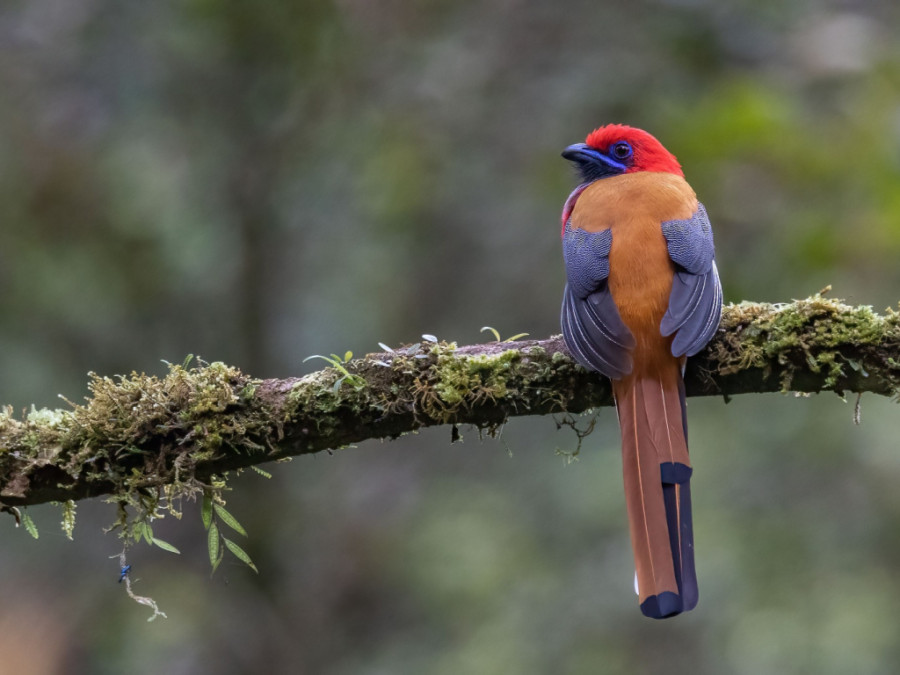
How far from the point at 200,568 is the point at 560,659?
7.55 feet

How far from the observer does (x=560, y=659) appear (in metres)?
6.06

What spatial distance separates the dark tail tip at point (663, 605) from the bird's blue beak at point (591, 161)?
2.03m

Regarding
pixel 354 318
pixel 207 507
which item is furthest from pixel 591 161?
pixel 354 318

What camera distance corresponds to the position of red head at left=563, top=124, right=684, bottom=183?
4051 mm

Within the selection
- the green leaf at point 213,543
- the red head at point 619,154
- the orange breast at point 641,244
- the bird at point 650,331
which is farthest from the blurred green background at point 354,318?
the green leaf at point 213,543

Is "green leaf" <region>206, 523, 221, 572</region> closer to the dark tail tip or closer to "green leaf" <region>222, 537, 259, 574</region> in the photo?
"green leaf" <region>222, 537, 259, 574</region>

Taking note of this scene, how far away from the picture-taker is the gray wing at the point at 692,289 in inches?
107

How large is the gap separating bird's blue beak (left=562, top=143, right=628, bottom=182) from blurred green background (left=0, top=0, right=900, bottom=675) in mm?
1149

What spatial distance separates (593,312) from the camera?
2.97 m

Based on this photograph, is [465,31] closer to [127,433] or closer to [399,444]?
[399,444]

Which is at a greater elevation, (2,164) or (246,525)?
(2,164)

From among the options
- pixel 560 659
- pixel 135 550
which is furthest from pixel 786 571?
pixel 135 550

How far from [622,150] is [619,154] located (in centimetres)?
2

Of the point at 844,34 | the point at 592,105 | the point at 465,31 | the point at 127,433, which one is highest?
the point at 465,31
